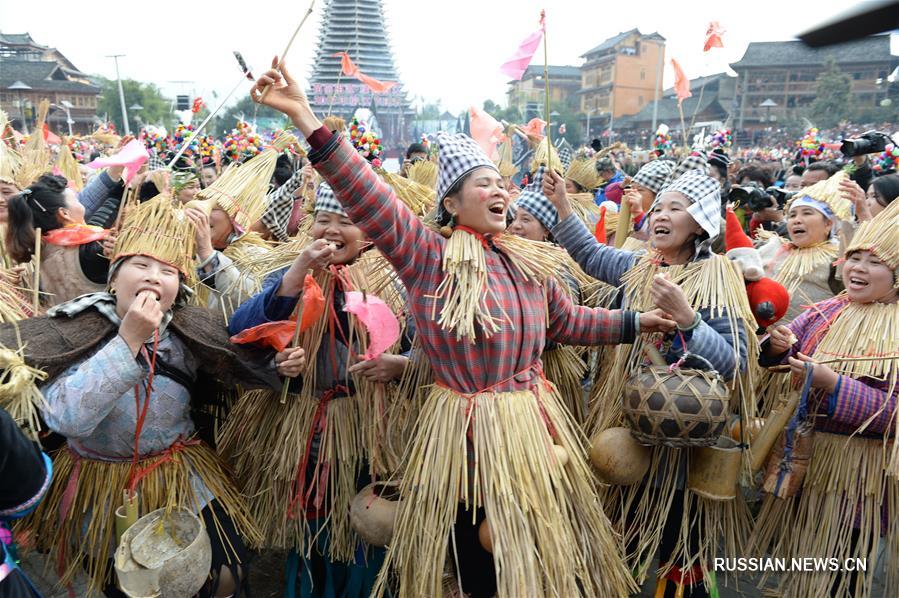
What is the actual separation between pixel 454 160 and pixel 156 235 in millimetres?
1055

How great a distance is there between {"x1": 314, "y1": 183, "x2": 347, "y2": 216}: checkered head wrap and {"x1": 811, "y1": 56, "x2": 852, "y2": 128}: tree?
35.9m

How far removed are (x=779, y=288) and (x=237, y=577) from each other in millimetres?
2380

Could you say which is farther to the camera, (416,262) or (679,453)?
(679,453)

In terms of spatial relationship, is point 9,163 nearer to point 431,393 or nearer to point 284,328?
point 284,328

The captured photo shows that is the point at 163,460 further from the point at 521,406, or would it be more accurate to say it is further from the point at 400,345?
the point at 521,406

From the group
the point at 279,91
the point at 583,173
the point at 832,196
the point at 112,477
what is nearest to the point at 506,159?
the point at 583,173

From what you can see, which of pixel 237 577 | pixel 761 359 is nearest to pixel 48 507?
pixel 237 577

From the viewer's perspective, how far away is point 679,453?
2730 mm

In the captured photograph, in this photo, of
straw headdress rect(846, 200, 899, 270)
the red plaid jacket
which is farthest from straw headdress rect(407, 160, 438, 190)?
straw headdress rect(846, 200, 899, 270)

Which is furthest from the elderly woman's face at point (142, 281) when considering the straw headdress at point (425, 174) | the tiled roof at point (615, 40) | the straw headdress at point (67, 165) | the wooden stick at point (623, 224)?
the tiled roof at point (615, 40)

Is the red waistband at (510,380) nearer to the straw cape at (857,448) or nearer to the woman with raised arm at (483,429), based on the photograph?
the woman with raised arm at (483,429)

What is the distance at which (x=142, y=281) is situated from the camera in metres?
2.24

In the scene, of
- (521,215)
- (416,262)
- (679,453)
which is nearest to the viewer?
(416,262)

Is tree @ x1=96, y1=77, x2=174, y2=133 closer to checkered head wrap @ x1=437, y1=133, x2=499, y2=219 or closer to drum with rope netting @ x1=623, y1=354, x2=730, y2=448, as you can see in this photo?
checkered head wrap @ x1=437, y1=133, x2=499, y2=219
